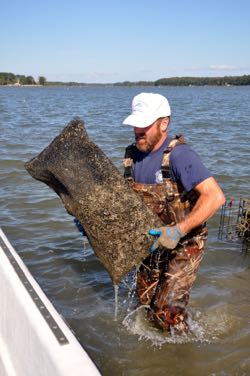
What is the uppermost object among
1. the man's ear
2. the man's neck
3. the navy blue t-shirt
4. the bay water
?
the man's ear

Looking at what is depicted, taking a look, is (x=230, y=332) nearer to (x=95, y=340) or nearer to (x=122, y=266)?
(x=95, y=340)

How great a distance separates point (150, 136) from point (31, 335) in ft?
6.38

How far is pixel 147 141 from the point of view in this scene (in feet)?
13.2

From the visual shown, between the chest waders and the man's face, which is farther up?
the man's face

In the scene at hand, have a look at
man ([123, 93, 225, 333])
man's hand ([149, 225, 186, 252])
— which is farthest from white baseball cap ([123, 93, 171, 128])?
man's hand ([149, 225, 186, 252])

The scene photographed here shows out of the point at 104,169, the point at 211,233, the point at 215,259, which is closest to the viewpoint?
the point at 104,169

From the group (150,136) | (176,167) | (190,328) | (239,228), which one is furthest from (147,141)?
(239,228)

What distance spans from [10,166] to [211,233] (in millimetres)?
7279

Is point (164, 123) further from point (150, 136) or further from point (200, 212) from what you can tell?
point (200, 212)

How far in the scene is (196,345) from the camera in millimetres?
4707

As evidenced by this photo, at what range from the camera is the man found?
372cm

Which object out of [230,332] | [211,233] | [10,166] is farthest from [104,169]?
[10,166]

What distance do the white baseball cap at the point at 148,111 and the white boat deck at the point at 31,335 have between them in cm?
149

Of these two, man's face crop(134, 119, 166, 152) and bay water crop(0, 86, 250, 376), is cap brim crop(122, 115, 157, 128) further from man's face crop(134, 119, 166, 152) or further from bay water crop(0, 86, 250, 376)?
bay water crop(0, 86, 250, 376)
